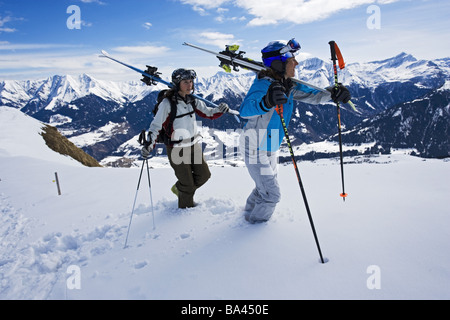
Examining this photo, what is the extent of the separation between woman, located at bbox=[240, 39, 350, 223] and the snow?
2.13ft

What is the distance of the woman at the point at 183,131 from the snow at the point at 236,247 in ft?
2.38

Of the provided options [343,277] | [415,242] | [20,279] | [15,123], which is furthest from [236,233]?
[15,123]

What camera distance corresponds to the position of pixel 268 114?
15.4 feet

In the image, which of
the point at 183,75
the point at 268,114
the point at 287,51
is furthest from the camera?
the point at 183,75

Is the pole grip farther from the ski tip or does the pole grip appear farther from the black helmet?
the ski tip

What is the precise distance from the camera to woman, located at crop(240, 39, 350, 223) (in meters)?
4.38

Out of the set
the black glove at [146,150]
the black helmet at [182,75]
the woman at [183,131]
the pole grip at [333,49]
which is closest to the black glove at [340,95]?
the pole grip at [333,49]

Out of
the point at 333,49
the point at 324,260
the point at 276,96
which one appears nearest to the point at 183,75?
the point at 276,96

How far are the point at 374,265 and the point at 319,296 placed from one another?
957mm

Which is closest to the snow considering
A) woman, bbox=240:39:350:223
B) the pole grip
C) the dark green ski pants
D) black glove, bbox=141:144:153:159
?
the dark green ski pants

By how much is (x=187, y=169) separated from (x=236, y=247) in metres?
2.66

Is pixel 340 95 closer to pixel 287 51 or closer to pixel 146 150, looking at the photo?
pixel 287 51

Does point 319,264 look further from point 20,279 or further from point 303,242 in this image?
point 20,279

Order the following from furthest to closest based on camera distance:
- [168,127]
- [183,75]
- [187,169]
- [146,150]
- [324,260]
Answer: [187,169]
[168,127]
[183,75]
[146,150]
[324,260]
